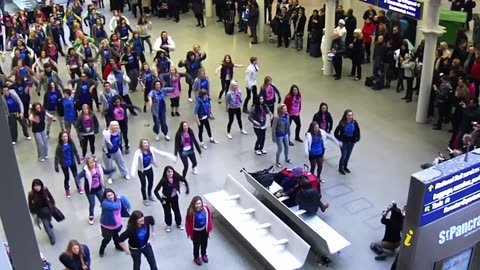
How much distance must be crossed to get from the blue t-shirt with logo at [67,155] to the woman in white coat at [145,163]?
1.21 m

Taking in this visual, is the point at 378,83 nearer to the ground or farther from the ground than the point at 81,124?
nearer to the ground

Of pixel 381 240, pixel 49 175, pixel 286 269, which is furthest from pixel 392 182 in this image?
→ pixel 49 175

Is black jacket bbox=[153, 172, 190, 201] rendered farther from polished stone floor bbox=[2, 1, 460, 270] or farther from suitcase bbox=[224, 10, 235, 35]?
suitcase bbox=[224, 10, 235, 35]

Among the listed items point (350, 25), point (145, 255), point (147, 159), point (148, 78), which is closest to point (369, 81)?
point (350, 25)

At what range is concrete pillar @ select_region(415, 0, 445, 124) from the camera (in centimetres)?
1300

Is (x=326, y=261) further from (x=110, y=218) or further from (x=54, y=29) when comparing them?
(x=54, y=29)

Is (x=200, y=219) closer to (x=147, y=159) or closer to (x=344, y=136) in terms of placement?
(x=147, y=159)

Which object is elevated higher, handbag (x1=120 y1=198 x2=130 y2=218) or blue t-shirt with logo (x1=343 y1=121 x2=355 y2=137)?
blue t-shirt with logo (x1=343 y1=121 x2=355 y2=137)

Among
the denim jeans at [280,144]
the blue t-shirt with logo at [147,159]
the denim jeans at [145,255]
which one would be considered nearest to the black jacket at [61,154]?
the blue t-shirt with logo at [147,159]

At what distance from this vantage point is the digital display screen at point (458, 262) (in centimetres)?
759

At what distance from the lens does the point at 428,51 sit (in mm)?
13328

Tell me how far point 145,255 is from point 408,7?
827 cm

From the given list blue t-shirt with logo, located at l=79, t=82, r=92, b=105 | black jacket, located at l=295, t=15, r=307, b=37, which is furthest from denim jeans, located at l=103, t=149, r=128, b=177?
black jacket, located at l=295, t=15, r=307, b=37

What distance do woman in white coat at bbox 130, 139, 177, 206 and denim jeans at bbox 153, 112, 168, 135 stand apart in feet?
7.46
